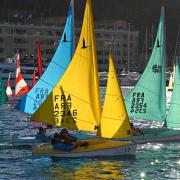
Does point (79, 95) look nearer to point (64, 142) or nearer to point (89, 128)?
point (89, 128)

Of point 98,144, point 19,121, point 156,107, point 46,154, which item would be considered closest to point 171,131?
point 156,107

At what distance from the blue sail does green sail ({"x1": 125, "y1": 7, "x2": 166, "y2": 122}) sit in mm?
5983

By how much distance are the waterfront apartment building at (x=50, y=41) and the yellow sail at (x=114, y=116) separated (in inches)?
4899

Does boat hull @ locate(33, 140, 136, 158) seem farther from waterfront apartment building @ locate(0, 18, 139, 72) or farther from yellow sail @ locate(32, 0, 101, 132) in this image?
waterfront apartment building @ locate(0, 18, 139, 72)

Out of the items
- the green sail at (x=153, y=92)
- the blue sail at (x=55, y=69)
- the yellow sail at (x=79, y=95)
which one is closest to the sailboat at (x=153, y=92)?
the green sail at (x=153, y=92)

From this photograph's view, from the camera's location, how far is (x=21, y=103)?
120 feet

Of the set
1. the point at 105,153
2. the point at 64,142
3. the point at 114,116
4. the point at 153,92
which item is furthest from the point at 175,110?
the point at 64,142

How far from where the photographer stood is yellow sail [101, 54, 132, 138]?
2902 cm

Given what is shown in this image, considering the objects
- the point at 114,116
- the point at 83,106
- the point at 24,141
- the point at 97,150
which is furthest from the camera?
the point at 24,141

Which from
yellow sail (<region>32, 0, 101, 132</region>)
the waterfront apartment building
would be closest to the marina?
yellow sail (<region>32, 0, 101, 132</region>)

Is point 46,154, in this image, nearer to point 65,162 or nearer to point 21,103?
point 65,162

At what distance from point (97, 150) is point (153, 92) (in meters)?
9.83

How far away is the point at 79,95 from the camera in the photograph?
2998cm

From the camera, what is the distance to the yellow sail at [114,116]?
29016 millimetres
